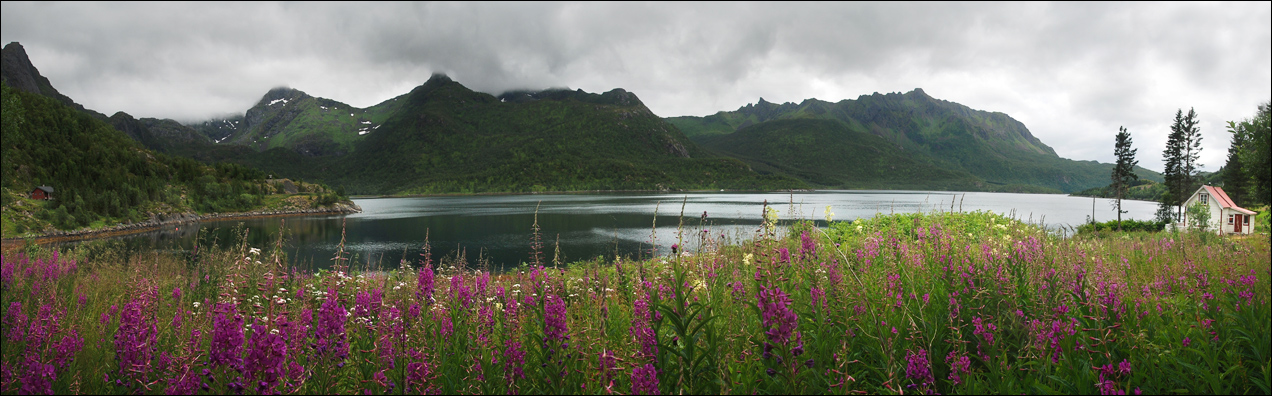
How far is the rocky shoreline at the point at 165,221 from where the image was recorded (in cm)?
3575

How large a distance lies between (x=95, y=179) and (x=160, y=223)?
8830 millimetres

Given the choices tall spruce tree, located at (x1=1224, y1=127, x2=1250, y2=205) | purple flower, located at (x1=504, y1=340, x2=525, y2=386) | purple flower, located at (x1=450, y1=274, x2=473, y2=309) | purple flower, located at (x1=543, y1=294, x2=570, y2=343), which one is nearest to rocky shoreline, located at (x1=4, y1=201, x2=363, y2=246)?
purple flower, located at (x1=450, y1=274, x2=473, y2=309)

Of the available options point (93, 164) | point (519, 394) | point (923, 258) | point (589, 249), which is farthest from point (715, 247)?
point (93, 164)

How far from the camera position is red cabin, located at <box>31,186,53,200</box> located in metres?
41.5

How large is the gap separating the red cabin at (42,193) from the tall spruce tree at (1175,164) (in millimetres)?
96640

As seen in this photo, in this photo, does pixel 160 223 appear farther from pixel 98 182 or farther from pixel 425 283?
pixel 425 283

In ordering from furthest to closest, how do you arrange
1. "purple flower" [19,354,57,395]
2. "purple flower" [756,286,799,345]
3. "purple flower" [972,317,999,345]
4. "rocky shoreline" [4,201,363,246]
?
"rocky shoreline" [4,201,363,246] < "purple flower" [972,317,999,345] < "purple flower" [19,354,57,395] < "purple flower" [756,286,799,345]

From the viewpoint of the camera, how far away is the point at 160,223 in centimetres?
4866

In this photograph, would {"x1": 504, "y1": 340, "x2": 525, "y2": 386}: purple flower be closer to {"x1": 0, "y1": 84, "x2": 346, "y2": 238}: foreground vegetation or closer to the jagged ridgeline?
the jagged ridgeline

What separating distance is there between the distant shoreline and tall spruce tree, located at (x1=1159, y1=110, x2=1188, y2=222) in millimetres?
71817

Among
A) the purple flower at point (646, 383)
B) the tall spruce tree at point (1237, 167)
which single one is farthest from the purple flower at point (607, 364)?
the tall spruce tree at point (1237, 167)

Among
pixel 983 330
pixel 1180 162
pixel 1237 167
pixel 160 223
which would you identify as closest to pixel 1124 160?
pixel 1180 162

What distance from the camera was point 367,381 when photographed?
288 centimetres

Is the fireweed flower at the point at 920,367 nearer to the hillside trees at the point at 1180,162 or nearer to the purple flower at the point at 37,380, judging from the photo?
the purple flower at the point at 37,380
